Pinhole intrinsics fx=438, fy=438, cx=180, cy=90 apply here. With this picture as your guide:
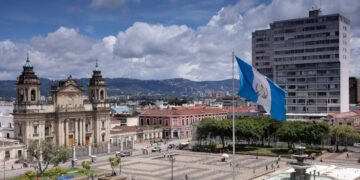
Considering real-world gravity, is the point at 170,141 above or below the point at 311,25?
below

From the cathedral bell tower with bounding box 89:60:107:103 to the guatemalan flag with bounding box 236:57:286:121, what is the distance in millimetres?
67861

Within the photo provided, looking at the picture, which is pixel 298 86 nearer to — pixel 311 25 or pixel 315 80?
pixel 315 80

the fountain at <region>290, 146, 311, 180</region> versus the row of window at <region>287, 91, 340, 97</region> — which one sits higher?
the row of window at <region>287, 91, 340, 97</region>

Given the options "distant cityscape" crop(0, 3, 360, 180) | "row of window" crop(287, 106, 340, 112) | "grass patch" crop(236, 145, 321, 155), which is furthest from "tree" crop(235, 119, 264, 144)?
"row of window" crop(287, 106, 340, 112)

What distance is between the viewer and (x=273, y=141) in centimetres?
10169

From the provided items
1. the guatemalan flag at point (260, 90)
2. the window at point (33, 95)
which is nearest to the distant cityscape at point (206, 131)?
the window at point (33, 95)

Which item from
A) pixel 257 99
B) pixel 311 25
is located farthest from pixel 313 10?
pixel 257 99

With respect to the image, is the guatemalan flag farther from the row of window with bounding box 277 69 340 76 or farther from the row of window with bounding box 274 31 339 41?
the row of window with bounding box 274 31 339 41

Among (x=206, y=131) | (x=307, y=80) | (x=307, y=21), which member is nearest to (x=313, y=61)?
(x=307, y=80)

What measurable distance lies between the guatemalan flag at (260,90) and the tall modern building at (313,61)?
96434mm

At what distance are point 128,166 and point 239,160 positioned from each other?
2070 cm

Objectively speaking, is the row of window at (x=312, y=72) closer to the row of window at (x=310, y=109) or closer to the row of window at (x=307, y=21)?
the row of window at (x=310, y=109)

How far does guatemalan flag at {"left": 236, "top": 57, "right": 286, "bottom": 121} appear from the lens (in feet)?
114

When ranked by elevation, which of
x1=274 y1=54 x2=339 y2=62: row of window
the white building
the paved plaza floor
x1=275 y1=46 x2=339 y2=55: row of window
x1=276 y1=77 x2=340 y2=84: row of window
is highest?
x1=275 y1=46 x2=339 y2=55: row of window
